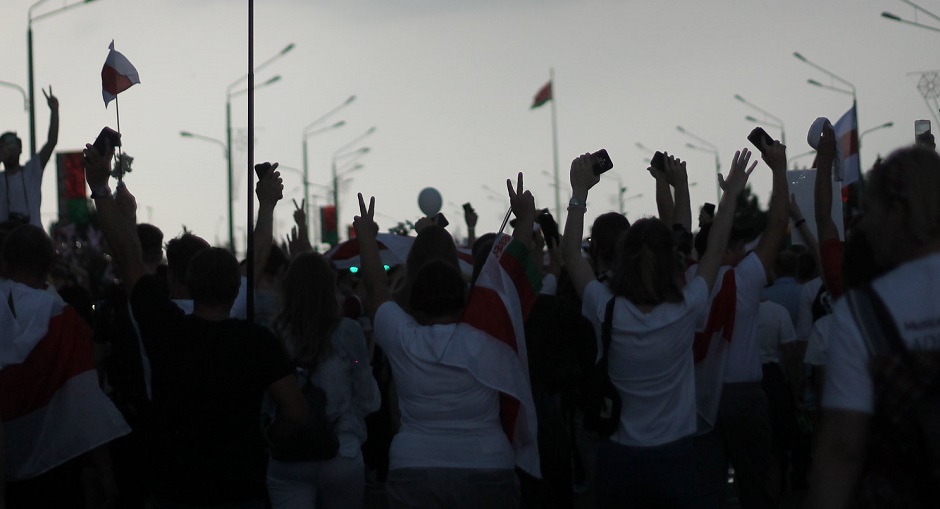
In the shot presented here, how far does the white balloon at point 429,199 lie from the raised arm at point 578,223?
29.4ft

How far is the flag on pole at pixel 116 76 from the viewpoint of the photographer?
6828mm

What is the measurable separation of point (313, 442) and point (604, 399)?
1.45 metres

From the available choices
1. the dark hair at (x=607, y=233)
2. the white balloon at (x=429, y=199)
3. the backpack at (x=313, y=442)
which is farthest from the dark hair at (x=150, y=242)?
the white balloon at (x=429, y=199)

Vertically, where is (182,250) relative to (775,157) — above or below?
below

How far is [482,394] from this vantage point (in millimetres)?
5297

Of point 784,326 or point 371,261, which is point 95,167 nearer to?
point 371,261

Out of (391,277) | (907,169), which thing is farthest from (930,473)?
(391,277)

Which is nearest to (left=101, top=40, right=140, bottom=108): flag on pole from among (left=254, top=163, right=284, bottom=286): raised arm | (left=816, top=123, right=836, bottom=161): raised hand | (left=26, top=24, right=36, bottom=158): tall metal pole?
(left=254, top=163, right=284, bottom=286): raised arm

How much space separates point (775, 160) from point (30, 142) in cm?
1604

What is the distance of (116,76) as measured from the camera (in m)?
6.84

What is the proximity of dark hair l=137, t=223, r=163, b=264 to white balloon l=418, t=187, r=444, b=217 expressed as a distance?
8.22 m

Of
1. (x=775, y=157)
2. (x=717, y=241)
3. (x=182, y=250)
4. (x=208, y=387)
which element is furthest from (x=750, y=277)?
(x=208, y=387)

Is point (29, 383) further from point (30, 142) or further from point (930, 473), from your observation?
point (30, 142)

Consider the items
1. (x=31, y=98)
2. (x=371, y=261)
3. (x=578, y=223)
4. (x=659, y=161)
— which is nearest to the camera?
(x=371, y=261)
